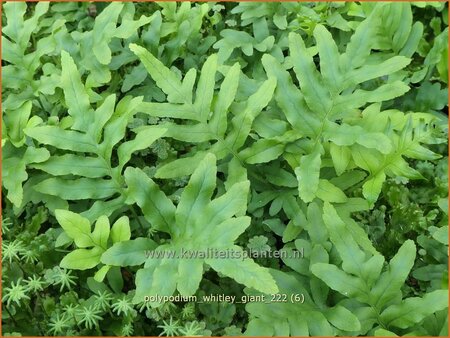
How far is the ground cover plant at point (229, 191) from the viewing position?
2184 mm

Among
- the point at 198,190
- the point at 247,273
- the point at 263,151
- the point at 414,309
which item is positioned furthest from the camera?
the point at 263,151

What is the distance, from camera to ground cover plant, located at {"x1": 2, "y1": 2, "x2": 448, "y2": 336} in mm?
2184

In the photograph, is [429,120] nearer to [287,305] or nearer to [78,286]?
[287,305]

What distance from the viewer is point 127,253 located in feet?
7.40

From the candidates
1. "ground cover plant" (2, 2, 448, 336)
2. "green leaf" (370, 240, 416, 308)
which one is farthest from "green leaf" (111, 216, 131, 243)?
"green leaf" (370, 240, 416, 308)

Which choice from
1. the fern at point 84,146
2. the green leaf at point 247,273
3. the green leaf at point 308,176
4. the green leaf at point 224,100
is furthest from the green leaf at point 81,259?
the green leaf at point 308,176

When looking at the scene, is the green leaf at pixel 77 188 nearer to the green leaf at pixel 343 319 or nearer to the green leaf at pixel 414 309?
the green leaf at pixel 343 319

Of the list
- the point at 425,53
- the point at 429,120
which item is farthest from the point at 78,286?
the point at 425,53

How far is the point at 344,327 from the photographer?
214 cm

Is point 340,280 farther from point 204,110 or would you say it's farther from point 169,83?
point 169,83

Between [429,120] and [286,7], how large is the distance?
1.00m

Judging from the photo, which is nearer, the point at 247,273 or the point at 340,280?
the point at 247,273

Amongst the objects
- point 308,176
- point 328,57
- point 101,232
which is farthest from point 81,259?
point 328,57

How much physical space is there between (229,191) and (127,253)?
0.45m
